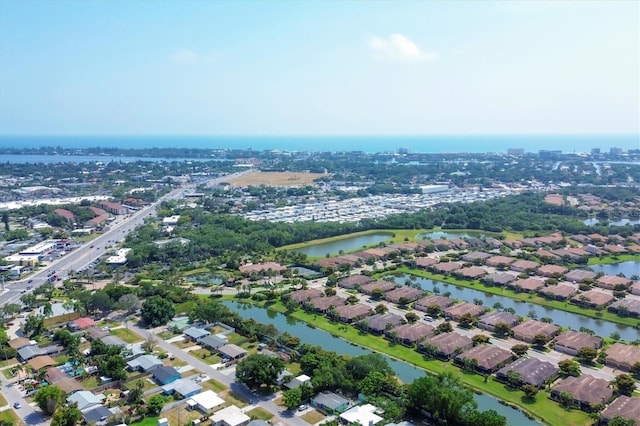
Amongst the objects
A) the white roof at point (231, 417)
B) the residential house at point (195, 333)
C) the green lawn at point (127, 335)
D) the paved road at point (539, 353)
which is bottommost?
the paved road at point (539, 353)

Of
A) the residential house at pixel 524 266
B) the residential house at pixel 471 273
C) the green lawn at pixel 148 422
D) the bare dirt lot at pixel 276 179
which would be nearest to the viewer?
the green lawn at pixel 148 422

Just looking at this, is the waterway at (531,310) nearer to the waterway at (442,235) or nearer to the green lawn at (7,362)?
the waterway at (442,235)

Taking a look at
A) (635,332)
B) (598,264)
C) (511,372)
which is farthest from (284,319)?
(598,264)

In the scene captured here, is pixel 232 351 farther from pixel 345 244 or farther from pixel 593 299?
pixel 345 244

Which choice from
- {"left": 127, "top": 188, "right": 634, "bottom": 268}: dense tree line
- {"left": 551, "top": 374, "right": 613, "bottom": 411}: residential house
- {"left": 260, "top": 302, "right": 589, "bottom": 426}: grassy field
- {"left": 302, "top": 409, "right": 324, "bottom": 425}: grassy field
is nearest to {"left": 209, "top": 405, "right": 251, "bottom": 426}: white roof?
{"left": 302, "top": 409, "right": 324, "bottom": 425}: grassy field

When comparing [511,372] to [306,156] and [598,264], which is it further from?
[306,156]

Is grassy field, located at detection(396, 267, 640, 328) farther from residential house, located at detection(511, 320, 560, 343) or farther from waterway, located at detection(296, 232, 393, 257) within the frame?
waterway, located at detection(296, 232, 393, 257)

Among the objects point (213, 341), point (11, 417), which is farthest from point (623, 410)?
point (11, 417)

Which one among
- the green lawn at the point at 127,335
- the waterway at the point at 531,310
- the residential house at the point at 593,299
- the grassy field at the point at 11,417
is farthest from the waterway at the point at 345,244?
the grassy field at the point at 11,417
